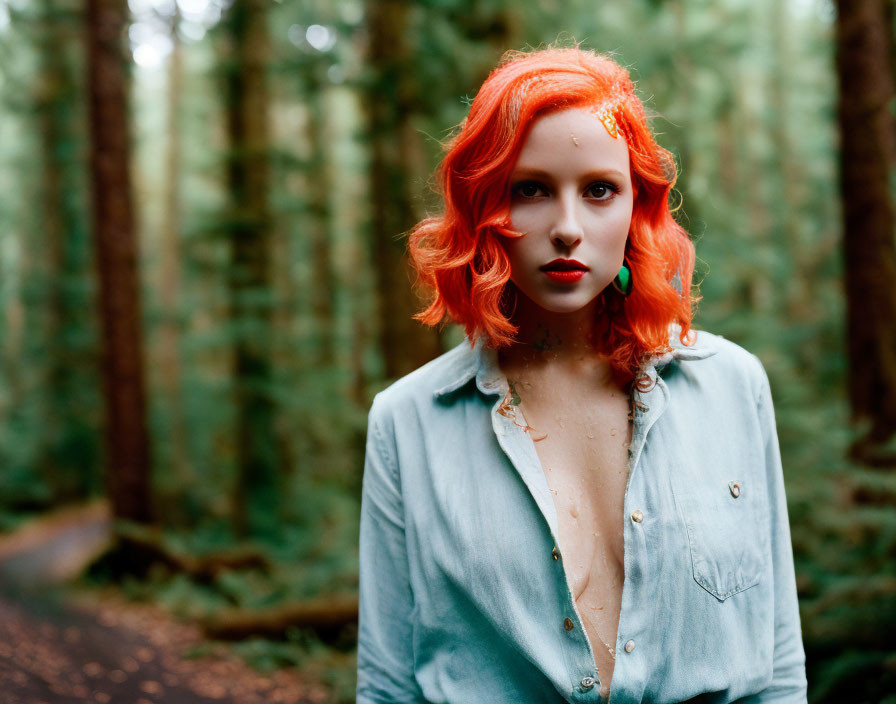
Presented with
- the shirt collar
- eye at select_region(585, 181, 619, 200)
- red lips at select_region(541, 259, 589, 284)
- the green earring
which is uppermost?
eye at select_region(585, 181, 619, 200)

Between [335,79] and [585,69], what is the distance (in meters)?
7.36

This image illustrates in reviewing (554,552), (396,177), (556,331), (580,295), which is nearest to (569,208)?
(580,295)

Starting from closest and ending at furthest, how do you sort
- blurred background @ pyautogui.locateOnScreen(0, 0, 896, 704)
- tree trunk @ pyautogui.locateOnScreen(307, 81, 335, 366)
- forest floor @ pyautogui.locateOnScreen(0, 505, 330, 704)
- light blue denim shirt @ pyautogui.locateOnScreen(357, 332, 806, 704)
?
1. light blue denim shirt @ pyautogui.locateOnScreen(357, 332, 806, 704)
2. forest floor @ pyautogui.locateOnScreen(0, 505, 330, 704)
3. blurred background @ pyautogui.locateOnScreen(0, 0, 896, 704)
4. tree trunk @ pyautogui.locateOnScreen(307, 81, 335, 366)

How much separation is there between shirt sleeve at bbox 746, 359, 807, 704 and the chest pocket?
0.06 metres

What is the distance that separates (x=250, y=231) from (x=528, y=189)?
894 centimetres

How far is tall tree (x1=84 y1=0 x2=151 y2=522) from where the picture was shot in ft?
29.4

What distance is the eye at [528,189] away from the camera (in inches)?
64.3

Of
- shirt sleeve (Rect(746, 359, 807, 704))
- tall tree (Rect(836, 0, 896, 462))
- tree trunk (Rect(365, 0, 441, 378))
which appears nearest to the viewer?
shirt sleeve (Rect(746, 359, 807, 704))

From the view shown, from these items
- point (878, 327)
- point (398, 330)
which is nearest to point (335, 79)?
point (398, 330)

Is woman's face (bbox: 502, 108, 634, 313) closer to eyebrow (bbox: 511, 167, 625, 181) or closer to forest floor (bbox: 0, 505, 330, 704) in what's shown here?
eyebrow (bbox: 511, 167, 625, 181)

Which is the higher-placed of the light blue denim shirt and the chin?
the chin

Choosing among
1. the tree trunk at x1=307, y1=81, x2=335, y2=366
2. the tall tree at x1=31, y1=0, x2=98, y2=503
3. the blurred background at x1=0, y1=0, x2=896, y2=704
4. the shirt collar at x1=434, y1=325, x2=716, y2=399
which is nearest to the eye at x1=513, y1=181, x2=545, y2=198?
the shirt collar at x1=434, y1=325, x2=716, y2=399

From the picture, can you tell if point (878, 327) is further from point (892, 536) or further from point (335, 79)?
point (335, 79)

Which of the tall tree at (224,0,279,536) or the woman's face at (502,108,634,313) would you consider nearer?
the woman's face at (502,108,634,313)
